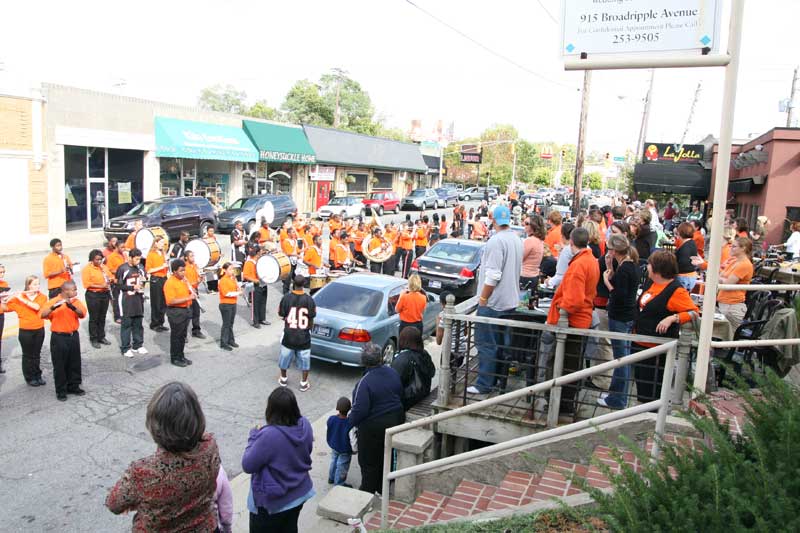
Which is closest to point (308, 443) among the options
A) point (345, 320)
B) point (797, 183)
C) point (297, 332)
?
point (297, 332)

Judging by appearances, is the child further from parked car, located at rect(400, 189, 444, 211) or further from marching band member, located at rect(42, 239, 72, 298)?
parked car, located at rect(400, 189, 444, 211)

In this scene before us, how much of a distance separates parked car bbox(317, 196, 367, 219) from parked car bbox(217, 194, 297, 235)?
5862 mm

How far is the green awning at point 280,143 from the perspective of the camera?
109 feet

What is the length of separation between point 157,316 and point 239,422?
4.52 meters

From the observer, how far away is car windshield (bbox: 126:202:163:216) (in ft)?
72.7

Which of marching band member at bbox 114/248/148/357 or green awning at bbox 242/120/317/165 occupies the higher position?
green awning at bbox 242/120/317/165

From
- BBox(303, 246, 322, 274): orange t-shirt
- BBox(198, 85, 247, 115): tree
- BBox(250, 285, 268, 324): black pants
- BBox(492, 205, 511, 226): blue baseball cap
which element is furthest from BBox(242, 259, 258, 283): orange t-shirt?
BBox(198, 85, 247, 115): tree

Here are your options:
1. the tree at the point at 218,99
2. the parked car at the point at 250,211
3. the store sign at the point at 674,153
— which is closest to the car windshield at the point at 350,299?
the parked car at the point at 250,211

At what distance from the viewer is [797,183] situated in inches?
807

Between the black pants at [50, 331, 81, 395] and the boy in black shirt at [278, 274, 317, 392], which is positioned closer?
the black pants at [50, 331, 81, 395]

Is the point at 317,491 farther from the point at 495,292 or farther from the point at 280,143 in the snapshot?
the point at 280,143

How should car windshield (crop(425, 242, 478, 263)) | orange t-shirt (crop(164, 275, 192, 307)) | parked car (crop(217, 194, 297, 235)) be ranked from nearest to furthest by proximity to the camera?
orange t-shirt (crop(164, 275, 192, 307)) → car windshield (crop(425, 242, 478, 263)) → parked car (crop(217, 194, 297, 235))

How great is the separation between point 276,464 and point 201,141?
89.9 ft

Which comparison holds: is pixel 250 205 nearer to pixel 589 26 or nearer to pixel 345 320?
pixel 345 320
